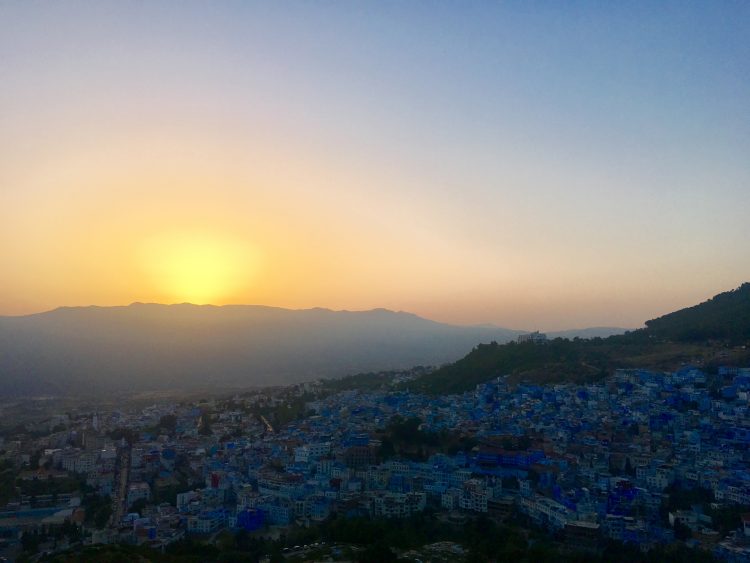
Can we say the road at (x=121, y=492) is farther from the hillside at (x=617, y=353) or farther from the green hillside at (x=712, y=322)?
the green hillside at (x=712, y=322)

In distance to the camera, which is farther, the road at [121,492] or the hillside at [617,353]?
the hillside at [617,353]

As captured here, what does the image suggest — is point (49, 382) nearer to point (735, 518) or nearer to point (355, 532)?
point (355, 532)

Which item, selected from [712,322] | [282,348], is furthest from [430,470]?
[282,348]

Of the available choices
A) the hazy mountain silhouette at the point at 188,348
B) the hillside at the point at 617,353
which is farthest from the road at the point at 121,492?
the hazy mountain silhouette at the point at 188,348

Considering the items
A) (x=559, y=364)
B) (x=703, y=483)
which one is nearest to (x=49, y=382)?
(x=559, y=364)

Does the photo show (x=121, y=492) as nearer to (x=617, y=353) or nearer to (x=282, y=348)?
(x=617, y=353)

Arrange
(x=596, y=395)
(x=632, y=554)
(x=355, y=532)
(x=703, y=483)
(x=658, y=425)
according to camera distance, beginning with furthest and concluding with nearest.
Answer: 1. (x=596, y=395)
2. (x=658, y=425)
3. (x=703, y=483)
4. (x=355, y=532)
5. (x=632, y=554)
